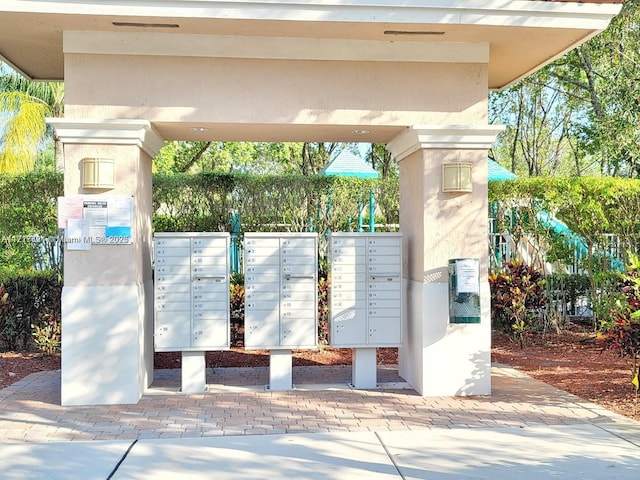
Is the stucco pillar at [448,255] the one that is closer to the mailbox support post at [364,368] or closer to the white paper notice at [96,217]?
the mailbox support post at [364,368]

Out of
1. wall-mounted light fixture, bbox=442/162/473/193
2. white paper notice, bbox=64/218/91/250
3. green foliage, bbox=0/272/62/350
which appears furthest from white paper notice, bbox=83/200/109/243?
wall-mounted light fixture, bbox=442/162/473/193

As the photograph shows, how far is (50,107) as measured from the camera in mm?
19703

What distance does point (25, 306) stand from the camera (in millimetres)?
9211

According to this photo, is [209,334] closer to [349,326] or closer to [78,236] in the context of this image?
[349,326]

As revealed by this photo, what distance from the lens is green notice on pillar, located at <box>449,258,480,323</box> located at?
6.45 meters

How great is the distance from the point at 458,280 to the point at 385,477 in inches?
103

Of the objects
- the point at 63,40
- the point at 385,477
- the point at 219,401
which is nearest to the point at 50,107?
the point at 63,40

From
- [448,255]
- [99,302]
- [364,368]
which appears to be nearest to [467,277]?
[448,255]

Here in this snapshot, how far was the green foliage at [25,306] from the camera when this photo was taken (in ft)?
29.8

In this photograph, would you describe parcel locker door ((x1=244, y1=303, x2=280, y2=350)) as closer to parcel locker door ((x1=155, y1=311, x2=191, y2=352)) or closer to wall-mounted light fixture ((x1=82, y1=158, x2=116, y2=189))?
parcel locker door ((x1=155, y1=311, x2=191, y2=352))

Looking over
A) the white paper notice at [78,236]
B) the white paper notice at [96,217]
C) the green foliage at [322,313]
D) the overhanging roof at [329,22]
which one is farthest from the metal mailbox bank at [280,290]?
the green foliage at [322,313]

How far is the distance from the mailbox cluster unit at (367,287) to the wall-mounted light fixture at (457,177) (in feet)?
2.76

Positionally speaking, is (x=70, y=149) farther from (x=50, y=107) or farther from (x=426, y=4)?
(x=50, y=107)

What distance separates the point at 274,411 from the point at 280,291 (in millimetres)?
1342
